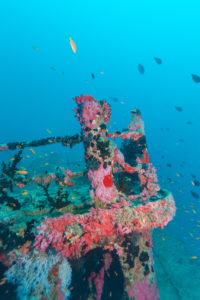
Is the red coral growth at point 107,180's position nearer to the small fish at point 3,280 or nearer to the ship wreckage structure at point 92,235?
the ship wreckage structure at point 92,235

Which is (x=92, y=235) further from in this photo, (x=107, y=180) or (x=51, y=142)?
(x=51, y=142)

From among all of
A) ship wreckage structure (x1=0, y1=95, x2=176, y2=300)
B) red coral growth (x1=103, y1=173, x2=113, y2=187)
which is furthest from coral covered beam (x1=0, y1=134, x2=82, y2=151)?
red coral growth (x1=103, y1=173, x2=113, y2=187)

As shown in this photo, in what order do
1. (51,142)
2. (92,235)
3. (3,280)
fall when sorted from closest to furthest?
(3,280) < (92,235) < (51,142)

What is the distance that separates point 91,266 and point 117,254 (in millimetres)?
913

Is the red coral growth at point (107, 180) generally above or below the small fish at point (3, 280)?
above

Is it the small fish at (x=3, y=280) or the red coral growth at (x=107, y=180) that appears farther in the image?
the red coral growth at (x=107, y=180)

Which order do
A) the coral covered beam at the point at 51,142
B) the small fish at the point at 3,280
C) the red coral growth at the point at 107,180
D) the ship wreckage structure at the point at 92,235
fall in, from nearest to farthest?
the small fish at the point at 3,280, the ship wreckage structure at the point at 92,235, the red coral growth at the point at 107,180, the coral covered beam at the point at 51,142

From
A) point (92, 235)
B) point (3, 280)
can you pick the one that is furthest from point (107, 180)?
point (3, 280)

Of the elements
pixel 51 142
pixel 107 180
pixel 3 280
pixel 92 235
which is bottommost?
pixel 3 280

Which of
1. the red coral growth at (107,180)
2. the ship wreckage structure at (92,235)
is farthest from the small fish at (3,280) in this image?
the red coral growth at (107,180)

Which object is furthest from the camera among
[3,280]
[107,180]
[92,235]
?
[107,180]

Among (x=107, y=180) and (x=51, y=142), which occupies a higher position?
(x=51, y=142)

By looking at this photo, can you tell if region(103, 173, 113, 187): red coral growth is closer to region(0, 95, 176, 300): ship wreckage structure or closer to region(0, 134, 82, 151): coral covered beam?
region(0, 95, 176, 300): ship wreckage structure

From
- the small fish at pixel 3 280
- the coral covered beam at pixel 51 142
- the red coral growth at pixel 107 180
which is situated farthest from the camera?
the coral covered beam at pixel 51 142
